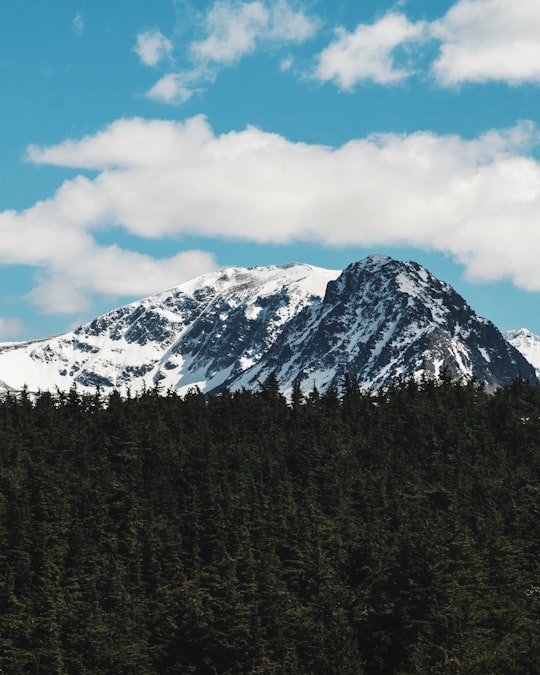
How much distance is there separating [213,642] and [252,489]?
164 ft

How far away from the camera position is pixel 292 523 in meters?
132

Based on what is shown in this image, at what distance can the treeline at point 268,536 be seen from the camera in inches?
3693

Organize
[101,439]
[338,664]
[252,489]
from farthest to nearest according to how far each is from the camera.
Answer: [101,439] < [252,489] < [338,664]

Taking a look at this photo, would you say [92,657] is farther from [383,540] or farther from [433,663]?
[383,540]

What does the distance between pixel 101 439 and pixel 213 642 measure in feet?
244

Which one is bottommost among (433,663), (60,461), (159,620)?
(433,663)

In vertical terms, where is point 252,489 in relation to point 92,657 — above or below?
above

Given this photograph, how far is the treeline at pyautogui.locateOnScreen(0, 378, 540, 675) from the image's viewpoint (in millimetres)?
93812

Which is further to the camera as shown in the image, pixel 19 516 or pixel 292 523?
pixel 292 523

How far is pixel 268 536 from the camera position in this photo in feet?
424

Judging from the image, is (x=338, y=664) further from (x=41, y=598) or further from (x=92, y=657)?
(x=41, y=598)

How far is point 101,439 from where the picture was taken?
6501 inches

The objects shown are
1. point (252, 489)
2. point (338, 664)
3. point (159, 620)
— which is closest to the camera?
point (338, 664)

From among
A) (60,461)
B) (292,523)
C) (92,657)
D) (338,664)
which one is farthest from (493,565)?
(60,461)
